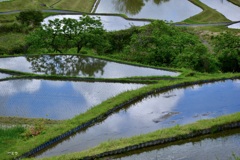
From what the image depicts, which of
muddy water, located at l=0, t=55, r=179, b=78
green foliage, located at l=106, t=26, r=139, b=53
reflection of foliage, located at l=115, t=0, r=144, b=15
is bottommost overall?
muddy water, located at l=0, t=55, r=179, b=78

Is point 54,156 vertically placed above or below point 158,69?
below

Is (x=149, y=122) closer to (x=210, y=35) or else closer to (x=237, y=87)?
(x=237, y=87)

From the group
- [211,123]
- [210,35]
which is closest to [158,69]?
[211,123]

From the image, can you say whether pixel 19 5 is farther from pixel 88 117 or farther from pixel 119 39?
pixel 88 117

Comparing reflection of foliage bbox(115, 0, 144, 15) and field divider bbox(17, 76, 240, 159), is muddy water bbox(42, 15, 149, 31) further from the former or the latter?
field divider bbox(17, 76, 240, 159)

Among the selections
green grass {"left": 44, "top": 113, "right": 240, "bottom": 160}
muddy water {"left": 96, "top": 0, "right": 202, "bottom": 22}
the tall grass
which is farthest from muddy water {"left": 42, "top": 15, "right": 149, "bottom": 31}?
green grass {"left": 44, "top": 113, "right": 240, "bottom": 160}

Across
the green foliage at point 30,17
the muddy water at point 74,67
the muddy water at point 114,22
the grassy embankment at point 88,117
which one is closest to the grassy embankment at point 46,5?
the muddy water at point 114,22
